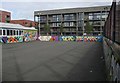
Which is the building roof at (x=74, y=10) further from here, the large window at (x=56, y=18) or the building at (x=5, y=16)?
the building at (x=5, y=16)

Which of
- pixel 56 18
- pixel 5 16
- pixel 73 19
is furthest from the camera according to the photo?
pixel 56 18

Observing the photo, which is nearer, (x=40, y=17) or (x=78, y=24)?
(x=78, y=24)

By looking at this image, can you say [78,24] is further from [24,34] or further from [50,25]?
[24,34]

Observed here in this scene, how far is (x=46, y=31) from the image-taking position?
249 ft

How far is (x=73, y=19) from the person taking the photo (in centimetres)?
7931

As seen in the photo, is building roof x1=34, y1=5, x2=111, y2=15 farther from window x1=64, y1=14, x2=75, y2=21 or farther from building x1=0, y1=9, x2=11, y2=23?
building x1=0, y1=9, x2=11, y2=23

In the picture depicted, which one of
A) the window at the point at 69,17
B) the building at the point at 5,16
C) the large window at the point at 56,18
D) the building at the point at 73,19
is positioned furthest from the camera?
the large window at the point at 56,18

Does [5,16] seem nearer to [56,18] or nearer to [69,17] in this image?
[56,18]

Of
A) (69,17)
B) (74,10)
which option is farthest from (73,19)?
(74,10)

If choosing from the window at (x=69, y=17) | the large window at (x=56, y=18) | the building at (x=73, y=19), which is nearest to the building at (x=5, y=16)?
the building at (x=73, y=19)

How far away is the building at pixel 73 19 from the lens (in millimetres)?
74250

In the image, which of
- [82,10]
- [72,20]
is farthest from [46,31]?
[82,10]

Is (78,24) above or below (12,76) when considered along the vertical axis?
above

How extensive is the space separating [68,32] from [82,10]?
10998mm
